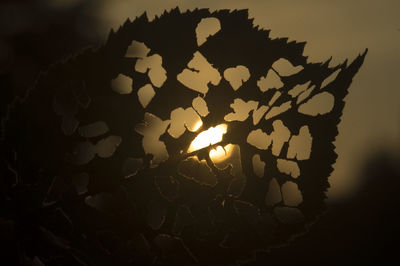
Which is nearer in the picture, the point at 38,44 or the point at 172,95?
the point at 172,95

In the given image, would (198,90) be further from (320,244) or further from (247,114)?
(320,244)

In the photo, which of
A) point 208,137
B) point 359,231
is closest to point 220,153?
point 208,137

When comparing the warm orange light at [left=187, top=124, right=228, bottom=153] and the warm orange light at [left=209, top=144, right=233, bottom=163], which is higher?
the warm orange light at [left=187, top=124, right=228, bottom=153]

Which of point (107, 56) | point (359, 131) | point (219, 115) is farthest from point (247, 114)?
point (359, 131)

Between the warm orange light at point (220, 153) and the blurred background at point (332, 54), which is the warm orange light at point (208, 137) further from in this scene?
the blurred background at point (332, 54)

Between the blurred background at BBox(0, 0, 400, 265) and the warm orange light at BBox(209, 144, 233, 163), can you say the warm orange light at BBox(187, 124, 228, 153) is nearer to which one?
the warm orange light at BBox(209, 144, 233, 163)

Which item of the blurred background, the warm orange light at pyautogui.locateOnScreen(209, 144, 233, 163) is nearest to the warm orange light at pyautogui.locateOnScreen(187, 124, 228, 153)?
the warm orange light at pyautogui.locateOnScreen(209, 144, 233, 163)

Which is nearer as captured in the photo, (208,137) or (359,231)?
(208,137)

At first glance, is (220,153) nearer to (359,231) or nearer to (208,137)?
(208,137)

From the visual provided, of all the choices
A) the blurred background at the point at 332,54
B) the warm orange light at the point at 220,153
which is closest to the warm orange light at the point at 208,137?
the warm orange light at the point at 220,153
